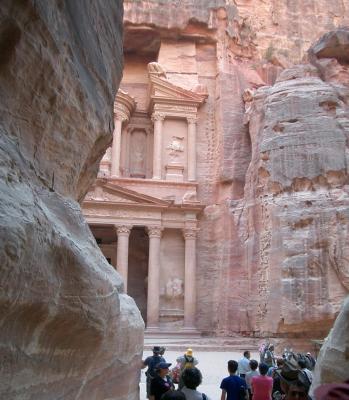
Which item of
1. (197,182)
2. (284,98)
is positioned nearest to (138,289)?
(197,182)

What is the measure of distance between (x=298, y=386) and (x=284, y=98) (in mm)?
18649

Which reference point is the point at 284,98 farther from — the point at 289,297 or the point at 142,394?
the point at 142,394

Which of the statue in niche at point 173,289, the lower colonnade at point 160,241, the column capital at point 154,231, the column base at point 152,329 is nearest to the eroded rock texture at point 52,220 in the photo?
the column base at point 152,329

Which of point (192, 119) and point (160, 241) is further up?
point (192, 119)

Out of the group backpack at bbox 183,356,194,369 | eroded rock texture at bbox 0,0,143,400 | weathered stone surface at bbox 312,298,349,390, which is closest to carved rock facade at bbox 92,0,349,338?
backpack at bbox 183,356,194,369

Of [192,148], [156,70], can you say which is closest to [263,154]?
[192,148]

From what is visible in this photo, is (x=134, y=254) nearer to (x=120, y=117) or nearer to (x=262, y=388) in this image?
(x=120, y=117)

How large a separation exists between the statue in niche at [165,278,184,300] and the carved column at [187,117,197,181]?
207 inches

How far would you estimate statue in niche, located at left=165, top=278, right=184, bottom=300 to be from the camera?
24114 mm

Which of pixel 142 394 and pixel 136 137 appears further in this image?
pixel 136 137

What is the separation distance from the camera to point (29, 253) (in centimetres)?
274

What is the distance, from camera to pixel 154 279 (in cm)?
2355

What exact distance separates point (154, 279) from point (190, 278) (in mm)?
1725

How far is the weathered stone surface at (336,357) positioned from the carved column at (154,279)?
59.4 ft
